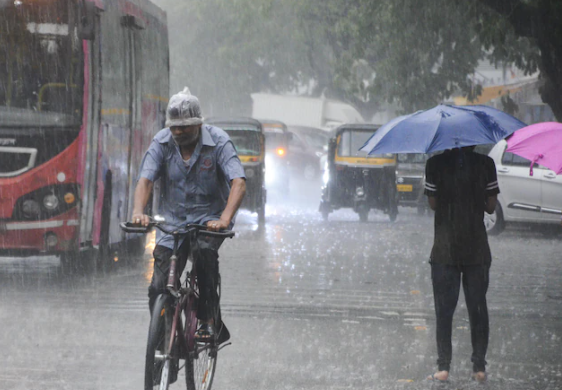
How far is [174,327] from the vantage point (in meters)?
5.68

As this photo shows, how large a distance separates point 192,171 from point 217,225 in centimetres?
55

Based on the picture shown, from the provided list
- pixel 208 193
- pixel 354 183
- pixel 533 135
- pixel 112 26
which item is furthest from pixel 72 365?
pixel 354 183

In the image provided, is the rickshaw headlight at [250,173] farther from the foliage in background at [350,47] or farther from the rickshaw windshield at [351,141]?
the foliage in background at [350,47]

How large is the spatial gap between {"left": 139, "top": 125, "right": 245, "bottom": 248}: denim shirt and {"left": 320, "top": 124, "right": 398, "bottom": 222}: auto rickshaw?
17.7 meters

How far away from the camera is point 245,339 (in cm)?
897

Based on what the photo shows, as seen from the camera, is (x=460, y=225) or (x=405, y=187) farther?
(x=405, y=187)

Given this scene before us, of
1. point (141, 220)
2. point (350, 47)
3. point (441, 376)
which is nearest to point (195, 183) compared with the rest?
point (141, 220)

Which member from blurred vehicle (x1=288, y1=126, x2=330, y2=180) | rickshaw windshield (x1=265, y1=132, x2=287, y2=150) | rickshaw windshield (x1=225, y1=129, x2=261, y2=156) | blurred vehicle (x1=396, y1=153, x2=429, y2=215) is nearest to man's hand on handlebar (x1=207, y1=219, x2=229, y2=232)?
rickshaw windshield (x1=225, y1=129, x2=261, y2=156)

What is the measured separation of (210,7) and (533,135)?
5066 cm

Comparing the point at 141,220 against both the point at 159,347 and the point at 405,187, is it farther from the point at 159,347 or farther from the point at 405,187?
the point at 405,187

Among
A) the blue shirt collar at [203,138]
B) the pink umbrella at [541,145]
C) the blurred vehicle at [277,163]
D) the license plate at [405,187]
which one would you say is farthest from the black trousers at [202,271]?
the blurred vehicle at [277,163]

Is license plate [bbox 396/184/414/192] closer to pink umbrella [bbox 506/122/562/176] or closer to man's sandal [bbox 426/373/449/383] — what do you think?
pink umbrella [bbox 506/122/562/176]

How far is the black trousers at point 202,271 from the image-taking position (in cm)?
604

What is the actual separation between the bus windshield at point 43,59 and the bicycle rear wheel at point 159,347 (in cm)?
704
